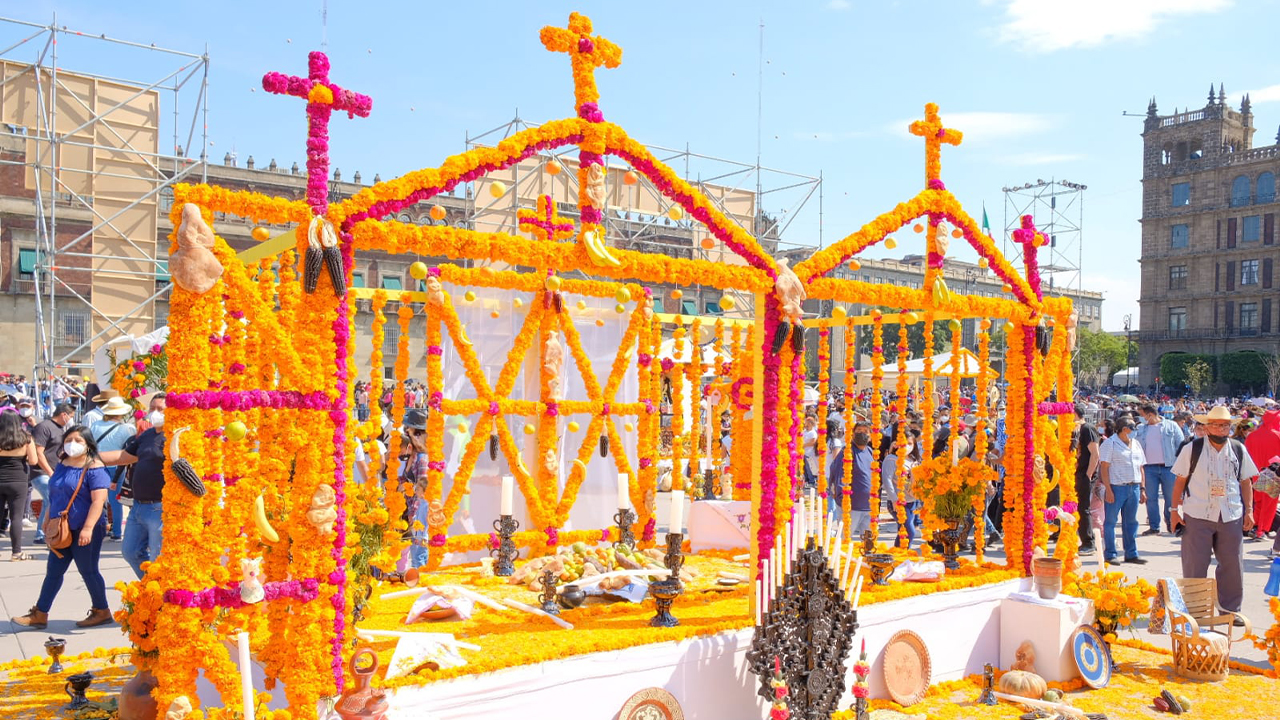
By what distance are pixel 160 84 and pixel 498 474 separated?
12870 mm

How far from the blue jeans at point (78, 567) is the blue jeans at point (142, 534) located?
8.4 inches

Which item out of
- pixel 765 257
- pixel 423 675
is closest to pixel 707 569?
pixel 765 257

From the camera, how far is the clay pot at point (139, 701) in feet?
14.9

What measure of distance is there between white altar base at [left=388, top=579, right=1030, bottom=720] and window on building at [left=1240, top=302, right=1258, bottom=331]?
56.7 meters

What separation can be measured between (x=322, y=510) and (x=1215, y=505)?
7204mm

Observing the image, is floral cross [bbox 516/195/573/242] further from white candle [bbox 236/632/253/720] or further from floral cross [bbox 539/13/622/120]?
white candle [bbox 236/632/253/720]

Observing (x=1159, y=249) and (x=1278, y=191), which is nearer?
(x=1278, y=191)

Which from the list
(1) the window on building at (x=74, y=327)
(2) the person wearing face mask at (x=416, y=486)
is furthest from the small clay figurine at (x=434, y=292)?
(1) the window on building at (x=74, y=327)

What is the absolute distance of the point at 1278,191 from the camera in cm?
5212

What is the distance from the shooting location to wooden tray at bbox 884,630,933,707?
6234 mm

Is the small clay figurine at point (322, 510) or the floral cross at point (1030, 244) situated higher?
the floral cross at point (1030, 244)

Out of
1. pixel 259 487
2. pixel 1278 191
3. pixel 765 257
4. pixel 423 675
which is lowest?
pixel 423 675

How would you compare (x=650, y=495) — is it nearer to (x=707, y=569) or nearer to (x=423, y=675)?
(x=707, y=569)

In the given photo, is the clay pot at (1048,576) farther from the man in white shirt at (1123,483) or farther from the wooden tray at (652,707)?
the man in white shirt at (1123,483)
